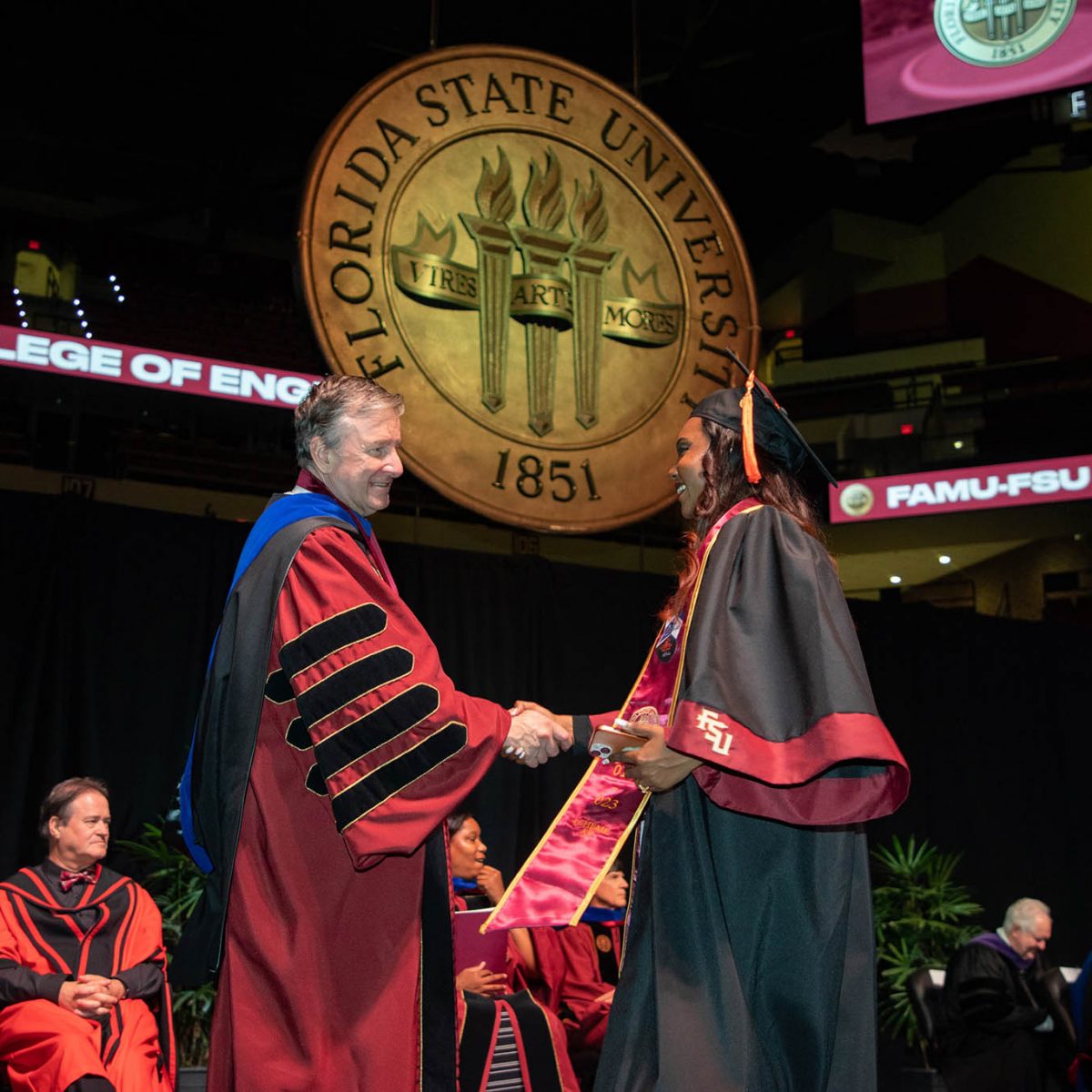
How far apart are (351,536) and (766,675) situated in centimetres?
93

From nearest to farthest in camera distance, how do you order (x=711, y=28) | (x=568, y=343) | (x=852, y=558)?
1. (x=568, y=343)
2. (x=711, y=28)
3. (x=852, y=558)

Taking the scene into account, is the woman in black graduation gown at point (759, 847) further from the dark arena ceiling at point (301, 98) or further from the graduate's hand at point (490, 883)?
the dark arena ceiling at point (301, 98)

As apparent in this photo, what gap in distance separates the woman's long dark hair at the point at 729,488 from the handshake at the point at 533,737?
388mm

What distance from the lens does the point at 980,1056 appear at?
6699 millimetres

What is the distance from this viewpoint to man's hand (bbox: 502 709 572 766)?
9.86 feet

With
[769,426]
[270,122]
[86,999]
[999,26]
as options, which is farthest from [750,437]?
[270,122]

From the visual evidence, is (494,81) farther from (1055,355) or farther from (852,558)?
(1055,355)

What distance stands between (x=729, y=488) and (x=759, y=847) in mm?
776

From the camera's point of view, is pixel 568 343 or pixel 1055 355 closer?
pixel 568 343

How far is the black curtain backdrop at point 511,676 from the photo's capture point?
7262mm

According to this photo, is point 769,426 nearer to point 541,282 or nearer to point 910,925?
point 541,282

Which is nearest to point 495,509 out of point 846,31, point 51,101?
point 846,31

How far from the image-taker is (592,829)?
2.99m

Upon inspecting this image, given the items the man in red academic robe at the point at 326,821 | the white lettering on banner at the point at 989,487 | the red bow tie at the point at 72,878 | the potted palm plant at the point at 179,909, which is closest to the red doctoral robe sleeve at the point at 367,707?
the man in red academic robe at the point at 326,821
